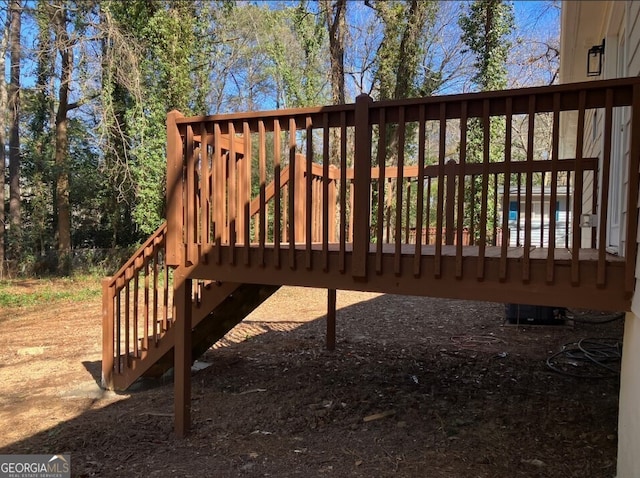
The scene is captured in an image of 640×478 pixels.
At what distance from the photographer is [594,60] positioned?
19.4 feet

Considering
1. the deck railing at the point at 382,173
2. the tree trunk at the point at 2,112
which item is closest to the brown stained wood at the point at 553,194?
the deck railing at the point at 382,173

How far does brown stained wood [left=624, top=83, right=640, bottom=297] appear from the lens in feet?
7.10

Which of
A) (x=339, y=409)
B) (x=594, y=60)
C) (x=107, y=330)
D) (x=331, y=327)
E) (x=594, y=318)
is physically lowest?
(x=339, y=409)

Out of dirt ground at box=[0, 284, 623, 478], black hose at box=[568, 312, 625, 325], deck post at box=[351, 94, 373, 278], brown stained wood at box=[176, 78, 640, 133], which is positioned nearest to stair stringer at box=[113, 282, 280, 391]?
dirt ground at box=[0, 284, 623, 478]

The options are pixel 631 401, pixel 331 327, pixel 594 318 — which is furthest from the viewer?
pixel 594 318

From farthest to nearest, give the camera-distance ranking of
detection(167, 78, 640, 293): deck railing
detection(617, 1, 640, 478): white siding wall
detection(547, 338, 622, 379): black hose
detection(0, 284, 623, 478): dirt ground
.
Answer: detection(547, 338, 622, 379): black hose → detection(0, 284, 623, 478): dirt ground → detection(167, 78, 640, 293): deck railing → detection(617, 1, 640, 478): white siding wall

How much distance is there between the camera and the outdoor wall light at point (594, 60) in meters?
5.13

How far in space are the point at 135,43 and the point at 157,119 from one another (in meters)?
1.72

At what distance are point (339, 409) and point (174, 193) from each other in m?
2.15

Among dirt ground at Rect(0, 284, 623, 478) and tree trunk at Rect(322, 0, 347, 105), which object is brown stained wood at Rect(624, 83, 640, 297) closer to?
dirt ground at Rect(0, 284, 623, 478)

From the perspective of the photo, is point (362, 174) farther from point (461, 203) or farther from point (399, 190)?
point (461, 203)

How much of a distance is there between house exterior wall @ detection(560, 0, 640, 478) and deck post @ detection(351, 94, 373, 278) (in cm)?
133

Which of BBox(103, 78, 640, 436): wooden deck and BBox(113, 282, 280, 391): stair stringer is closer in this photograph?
BBox(103, 78, 640, 436): wooden deck

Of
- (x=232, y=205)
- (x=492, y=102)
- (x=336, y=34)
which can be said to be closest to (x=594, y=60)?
(x=492, y=102)
